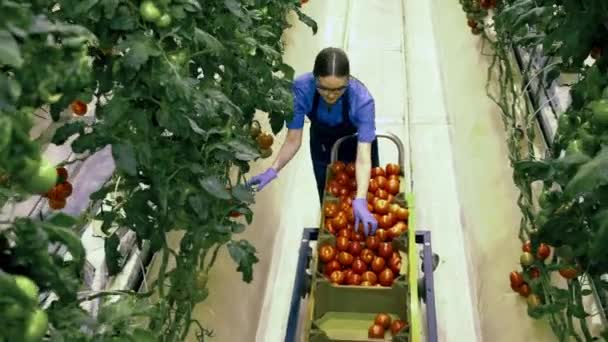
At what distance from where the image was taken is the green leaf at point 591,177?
1.37m

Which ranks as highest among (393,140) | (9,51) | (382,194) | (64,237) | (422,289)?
(393,140)

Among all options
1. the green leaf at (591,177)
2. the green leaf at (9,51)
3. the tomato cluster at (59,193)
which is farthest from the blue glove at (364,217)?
the green leaf at (9,51)

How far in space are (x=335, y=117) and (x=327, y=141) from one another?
0.73 ft

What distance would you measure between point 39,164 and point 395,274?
6.27 ft

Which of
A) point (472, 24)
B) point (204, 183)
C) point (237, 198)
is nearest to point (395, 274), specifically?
point (237, 198)

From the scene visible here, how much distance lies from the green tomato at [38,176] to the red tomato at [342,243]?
6.06ft

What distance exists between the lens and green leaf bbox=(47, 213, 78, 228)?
1.08 meters

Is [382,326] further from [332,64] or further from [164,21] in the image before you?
[164,21]

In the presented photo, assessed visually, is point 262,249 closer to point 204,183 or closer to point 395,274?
point 395,274

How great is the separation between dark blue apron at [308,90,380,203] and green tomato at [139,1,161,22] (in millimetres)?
1360

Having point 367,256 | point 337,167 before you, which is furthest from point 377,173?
point 367,256

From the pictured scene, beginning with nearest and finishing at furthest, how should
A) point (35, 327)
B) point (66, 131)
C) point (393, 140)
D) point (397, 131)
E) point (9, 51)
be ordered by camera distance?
point (9, 51) < point (35, 327) < point (66, 131) < point (393, 140) < point (397, 131)

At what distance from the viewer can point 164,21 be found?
70.6 inches

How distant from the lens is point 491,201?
3.91 meters
